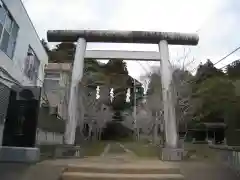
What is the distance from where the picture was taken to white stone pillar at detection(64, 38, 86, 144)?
11.3 meters

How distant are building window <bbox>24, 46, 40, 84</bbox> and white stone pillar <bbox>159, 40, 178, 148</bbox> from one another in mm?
6464

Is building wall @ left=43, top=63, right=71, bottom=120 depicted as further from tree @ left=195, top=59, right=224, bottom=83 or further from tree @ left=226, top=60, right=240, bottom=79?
tree @ left=195, top=59, right=224, bottom=83

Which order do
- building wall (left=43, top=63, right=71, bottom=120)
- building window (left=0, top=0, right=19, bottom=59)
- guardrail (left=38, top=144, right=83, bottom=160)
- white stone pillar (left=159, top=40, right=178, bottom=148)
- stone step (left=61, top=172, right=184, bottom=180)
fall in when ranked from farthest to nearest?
building wall (left=43, top=63, right=71, bottom=120), white stone pillar (left=159, top=40, right=178, bottom=148), guardrail (left=38, top=144, right=83, bottom=160), building window (left=0, top=0, right=19, bottom=59), stone step (left=61, top=172, right=184, bottom=180)

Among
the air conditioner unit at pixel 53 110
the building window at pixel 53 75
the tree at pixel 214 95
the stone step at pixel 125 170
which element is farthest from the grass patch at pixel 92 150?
the tree at pixel 214 95

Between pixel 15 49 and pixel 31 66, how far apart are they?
10.8ft

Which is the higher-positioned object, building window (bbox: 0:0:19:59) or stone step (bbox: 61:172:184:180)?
building window (bbox: 0:0:19:59)

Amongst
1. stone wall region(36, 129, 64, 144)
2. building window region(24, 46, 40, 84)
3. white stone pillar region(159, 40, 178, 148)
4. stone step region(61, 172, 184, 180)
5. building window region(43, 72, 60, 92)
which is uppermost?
building window region(43, 72, 60, 92)

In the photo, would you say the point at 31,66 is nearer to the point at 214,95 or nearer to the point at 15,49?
the point at 15,49

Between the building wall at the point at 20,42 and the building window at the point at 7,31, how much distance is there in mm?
187

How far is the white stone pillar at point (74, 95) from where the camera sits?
11297 mm

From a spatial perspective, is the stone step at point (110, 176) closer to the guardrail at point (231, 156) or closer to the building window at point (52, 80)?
the guardrail at point (231, 156)

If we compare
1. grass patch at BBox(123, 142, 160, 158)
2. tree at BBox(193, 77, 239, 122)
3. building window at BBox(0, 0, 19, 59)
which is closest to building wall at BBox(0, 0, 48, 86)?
building window at BBox(0, 0, 19, 59)

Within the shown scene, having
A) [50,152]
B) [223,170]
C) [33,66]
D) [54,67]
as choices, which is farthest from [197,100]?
[223,170]

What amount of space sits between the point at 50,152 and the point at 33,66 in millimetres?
5631
